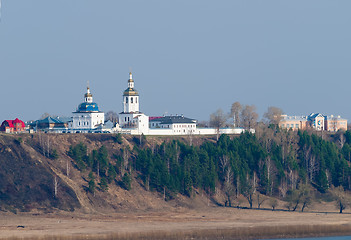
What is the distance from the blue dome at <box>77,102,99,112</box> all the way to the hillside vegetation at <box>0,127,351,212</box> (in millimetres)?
15821

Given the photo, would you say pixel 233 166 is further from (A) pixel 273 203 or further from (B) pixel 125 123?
(B) pixel 125 123

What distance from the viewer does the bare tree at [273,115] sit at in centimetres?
17675

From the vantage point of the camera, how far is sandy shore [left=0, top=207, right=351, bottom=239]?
92000mm

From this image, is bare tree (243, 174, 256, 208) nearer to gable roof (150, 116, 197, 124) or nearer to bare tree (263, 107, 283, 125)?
gable roof (150, 116, 197, 124)

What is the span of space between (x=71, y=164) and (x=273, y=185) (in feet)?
109

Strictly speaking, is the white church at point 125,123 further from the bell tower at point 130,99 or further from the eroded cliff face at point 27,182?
the eroded cliff face at point 27,182

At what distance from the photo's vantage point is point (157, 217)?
347ft

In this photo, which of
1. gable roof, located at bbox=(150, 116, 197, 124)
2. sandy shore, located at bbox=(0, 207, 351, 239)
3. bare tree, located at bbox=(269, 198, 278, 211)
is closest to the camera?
sandy shore, located at bbox=(0, 207, 351, 239)

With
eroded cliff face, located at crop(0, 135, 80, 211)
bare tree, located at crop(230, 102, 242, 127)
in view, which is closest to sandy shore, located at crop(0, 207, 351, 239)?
eroded cliff face, located at crop(0, 135, 80, 211)

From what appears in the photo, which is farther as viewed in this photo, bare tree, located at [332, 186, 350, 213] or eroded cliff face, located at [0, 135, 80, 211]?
bare tree, located at [332, 186, 350, 213]

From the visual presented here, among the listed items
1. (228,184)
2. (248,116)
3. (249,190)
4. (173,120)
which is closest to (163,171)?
(228,184)

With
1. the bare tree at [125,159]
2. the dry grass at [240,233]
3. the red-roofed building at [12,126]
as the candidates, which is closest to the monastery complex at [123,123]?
the red-roofed building at [12,126]

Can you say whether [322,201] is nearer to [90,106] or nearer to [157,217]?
[157,217]

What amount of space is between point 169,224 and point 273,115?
8307 cm
